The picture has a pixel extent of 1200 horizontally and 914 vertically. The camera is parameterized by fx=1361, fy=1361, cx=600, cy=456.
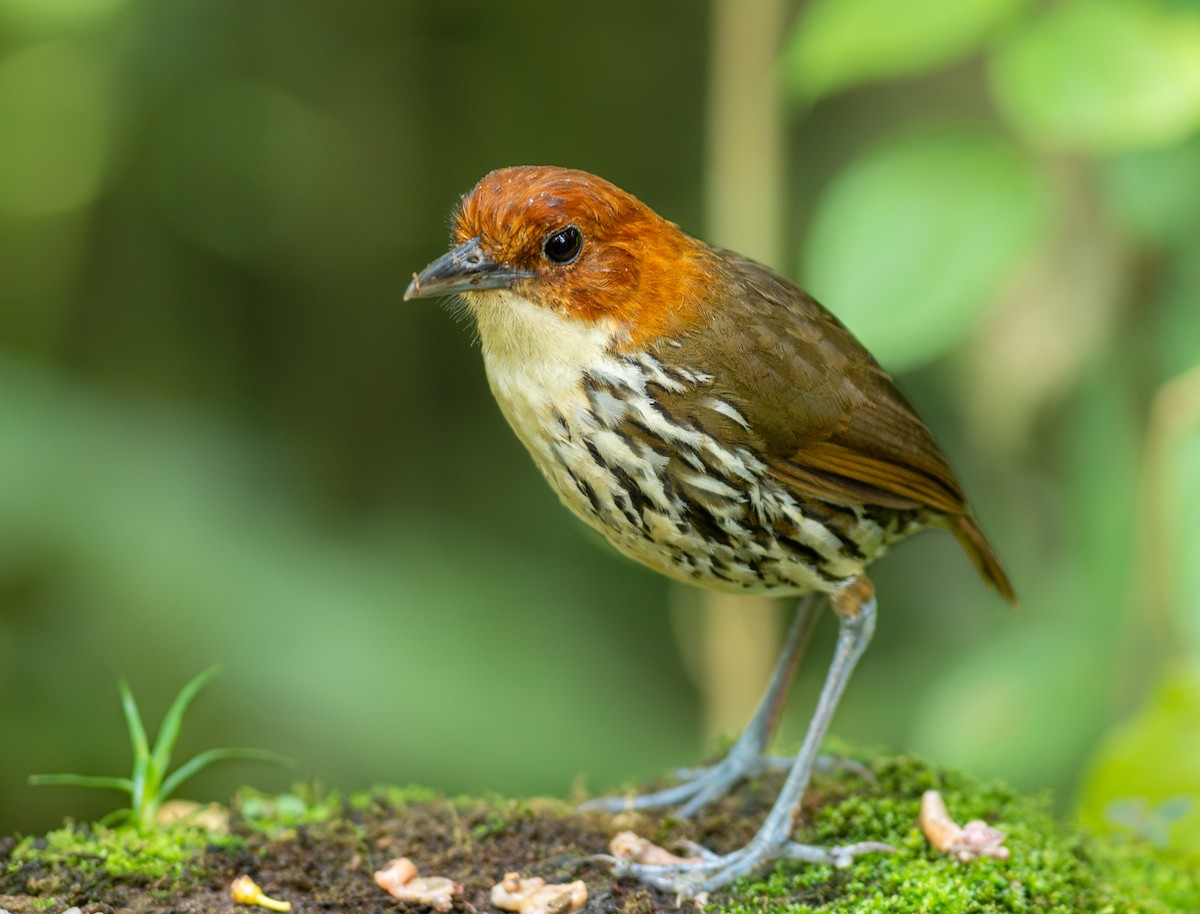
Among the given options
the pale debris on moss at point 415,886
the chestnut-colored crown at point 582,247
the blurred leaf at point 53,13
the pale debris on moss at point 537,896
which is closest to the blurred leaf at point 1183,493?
the chestnut-colored crown at point 582,247

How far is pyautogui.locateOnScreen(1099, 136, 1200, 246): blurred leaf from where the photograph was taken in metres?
4.64

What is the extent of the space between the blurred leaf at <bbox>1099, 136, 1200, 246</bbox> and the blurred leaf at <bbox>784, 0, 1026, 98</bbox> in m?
0.93

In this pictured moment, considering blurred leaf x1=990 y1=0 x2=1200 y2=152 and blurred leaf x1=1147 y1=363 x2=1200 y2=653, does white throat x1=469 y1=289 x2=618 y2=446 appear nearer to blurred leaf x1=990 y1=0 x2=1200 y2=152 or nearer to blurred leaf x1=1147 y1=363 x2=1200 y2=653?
blurred leaf x1=990 y1=0 x2=1200 y2=152

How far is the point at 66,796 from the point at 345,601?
1327mm

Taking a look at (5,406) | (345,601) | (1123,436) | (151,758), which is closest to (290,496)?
(345,601)

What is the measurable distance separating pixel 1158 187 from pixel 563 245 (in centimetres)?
251

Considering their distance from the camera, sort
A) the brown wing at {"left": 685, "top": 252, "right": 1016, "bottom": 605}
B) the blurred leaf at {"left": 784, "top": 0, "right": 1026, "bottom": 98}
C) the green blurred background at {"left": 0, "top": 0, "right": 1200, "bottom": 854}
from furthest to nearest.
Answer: the green blurred background at {"left": 0, "top": 0, "right": 1200, "bottom": 854} < the blurred leaf at {"left": 784, "top": 0, "right": 1026, "bottom": 98} < the brown wing at {"left": 685, "top": 252, "right": 1016, "bottom": 605}

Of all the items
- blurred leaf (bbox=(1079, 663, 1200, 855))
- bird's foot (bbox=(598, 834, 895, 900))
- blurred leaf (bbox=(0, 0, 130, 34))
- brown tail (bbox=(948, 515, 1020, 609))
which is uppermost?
blurred leaf (bbox=(0, 0, 130, 34))

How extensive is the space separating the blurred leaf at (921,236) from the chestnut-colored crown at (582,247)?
814 mm

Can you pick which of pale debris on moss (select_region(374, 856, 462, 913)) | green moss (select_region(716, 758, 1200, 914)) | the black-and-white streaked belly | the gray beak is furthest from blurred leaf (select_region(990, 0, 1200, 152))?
pale debris on moss (select_region(374, 856, 462, 913))

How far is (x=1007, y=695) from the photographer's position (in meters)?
4.85

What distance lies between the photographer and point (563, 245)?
3.18m

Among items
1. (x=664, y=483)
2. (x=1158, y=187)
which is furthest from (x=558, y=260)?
(x=1158, y=187)

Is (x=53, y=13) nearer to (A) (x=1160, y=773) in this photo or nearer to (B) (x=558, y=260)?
(B) (x=558, y=260)
